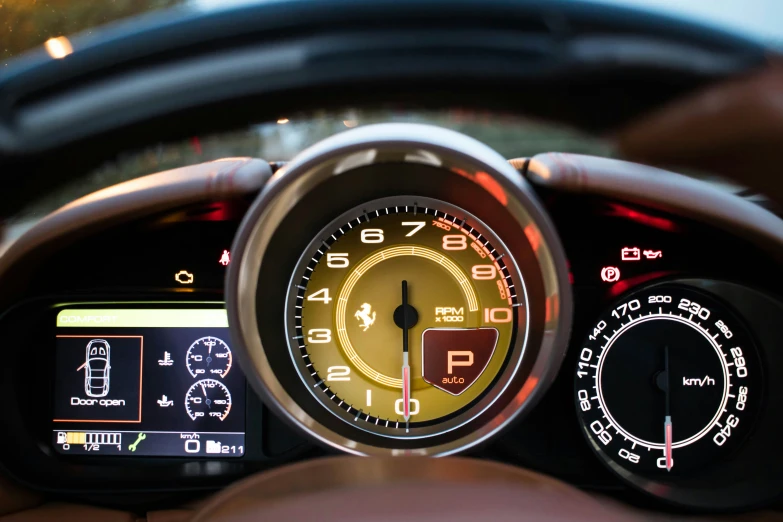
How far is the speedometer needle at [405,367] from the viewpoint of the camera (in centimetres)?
213

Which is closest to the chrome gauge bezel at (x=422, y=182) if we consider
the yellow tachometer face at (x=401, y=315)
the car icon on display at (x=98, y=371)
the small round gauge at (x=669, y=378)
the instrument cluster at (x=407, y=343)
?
the instrument cluster at (x=407, y=343)

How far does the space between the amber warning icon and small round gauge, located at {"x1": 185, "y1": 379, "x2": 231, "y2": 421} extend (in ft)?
1.94

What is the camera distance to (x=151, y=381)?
2254mm

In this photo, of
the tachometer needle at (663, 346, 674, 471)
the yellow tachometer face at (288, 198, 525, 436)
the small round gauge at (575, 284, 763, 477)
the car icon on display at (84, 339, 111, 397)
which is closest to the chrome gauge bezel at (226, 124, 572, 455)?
the yellow tachometer face at (288, 198, 525, 436)

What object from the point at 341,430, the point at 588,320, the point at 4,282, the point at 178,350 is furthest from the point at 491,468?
the point at 4,282

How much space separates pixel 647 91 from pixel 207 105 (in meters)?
0.43

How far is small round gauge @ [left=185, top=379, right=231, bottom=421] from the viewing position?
225 cm

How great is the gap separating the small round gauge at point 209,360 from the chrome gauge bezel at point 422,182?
26cm

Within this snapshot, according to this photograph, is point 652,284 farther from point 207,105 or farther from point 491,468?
point 207,105

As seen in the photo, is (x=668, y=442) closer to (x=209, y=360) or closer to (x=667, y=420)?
(x=667, y=420)

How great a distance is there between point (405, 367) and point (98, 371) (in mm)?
911

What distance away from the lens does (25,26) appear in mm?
1377

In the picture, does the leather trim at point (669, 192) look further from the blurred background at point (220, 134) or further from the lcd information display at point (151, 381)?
the lcd information display at point (151, 381)

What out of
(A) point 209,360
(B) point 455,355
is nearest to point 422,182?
(B) point 455,355
